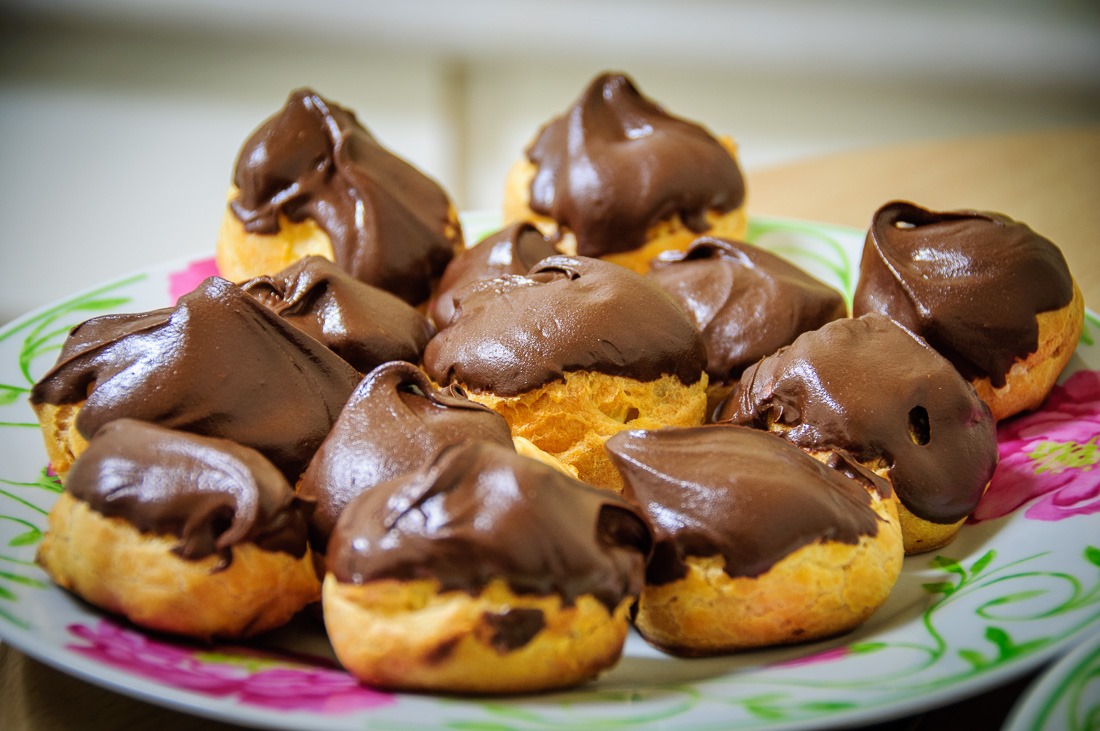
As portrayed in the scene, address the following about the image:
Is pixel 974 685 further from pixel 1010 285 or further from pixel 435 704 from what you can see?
pixel 1010 285

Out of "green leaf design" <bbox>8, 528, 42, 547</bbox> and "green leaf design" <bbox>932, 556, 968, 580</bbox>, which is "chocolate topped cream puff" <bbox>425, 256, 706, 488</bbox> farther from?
"green leaf design" <bbox>8, 528, 42, 547</bbox>

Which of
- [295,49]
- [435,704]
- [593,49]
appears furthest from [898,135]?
[435,704]

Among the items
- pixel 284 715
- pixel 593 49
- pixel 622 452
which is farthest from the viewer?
pixel 593 49

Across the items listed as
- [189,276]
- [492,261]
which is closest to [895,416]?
[492,261]

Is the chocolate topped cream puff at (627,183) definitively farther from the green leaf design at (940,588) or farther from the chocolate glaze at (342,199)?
the green leaf design at (940,588)

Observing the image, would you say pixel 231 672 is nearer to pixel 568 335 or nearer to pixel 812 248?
pixel 568 335

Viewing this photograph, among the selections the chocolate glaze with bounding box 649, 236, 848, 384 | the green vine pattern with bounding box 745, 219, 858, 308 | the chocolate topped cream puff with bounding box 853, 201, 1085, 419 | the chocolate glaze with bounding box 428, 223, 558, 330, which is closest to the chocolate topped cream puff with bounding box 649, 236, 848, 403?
the chocolate glaze with bounding box 649, 236, 848, 384
